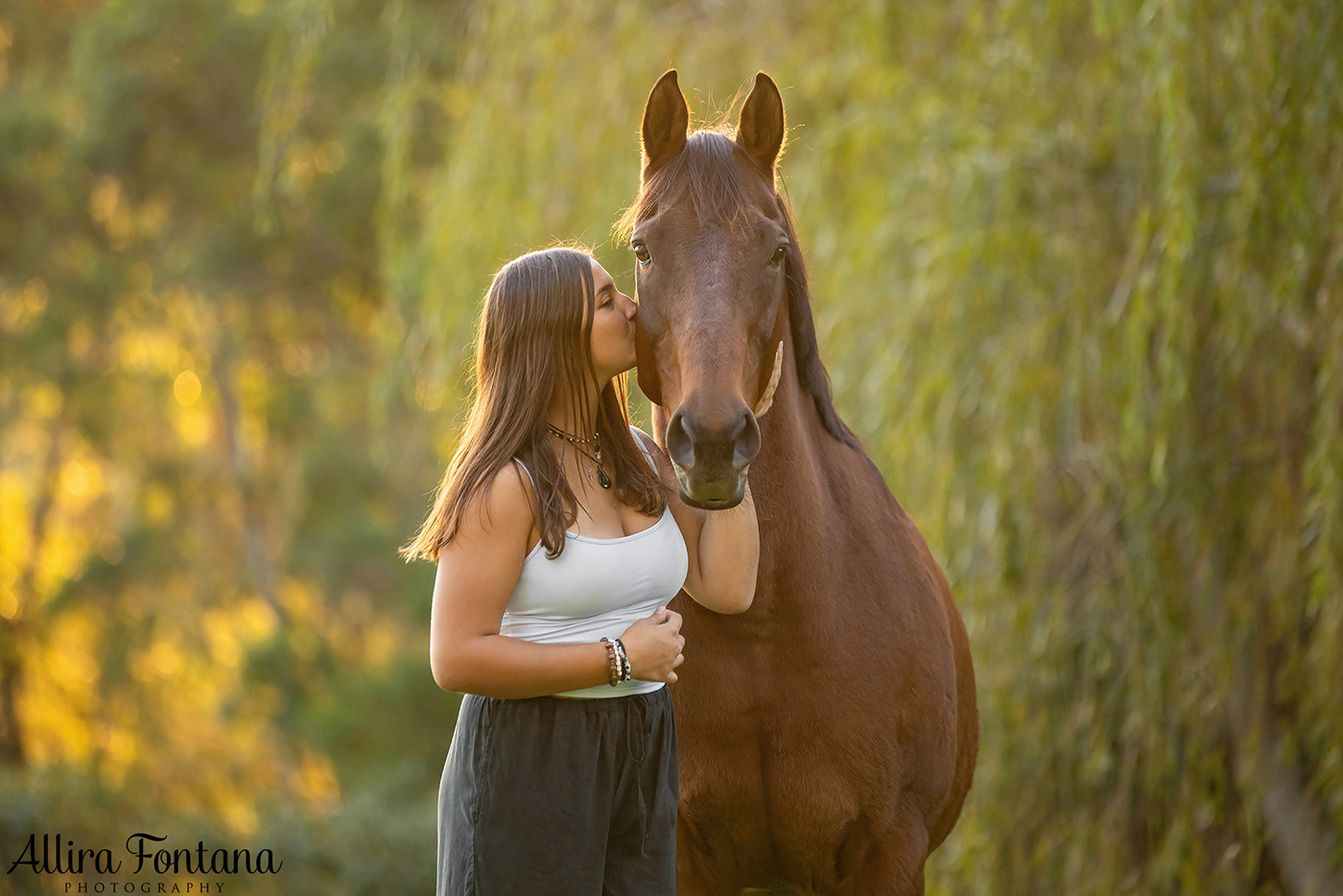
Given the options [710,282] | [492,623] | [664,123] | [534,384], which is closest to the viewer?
[492,623]

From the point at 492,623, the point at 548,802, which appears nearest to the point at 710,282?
the point at 492,623

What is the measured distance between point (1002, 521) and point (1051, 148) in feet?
4.17

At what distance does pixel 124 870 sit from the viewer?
342 inches

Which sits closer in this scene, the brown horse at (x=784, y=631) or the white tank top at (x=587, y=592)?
the white tank top at (x=587, y=592)

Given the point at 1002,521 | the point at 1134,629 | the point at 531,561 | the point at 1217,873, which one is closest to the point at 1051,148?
the point at 1002,521

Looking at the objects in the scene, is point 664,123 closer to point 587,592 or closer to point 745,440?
point 745,440

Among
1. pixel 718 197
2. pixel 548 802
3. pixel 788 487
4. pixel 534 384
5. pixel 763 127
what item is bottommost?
pixel 548 802

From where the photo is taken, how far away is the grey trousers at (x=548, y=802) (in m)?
1.67

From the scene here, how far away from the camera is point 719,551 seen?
75.5 inches

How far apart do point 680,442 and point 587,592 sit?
→ 25 cm

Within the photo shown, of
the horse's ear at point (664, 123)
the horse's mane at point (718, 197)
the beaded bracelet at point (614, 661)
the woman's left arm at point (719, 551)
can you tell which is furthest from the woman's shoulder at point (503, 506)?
the horse's ear at point (664, 123)

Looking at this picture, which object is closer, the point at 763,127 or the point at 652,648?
the point at 652,648

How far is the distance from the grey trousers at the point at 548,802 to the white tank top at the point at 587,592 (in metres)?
0.06

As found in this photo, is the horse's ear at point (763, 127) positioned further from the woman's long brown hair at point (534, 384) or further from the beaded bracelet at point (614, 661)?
the beaded bracelet at point (614, 661)
